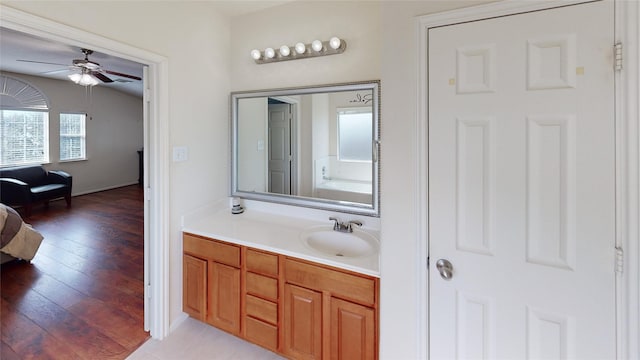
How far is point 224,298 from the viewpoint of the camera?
1.94 metres

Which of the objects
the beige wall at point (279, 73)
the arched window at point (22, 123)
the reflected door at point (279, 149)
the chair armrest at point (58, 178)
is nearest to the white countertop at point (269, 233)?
the beige wall at point (279, 73)

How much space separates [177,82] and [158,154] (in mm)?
531

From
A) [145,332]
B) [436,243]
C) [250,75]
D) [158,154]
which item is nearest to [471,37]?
[436,243]

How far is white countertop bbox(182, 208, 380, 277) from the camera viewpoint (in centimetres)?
155

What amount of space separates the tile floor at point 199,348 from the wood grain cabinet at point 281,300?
13 cm

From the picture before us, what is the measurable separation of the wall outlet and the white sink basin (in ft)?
3.41

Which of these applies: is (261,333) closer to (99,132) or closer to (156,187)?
(156,187)

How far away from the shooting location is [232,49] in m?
2.47

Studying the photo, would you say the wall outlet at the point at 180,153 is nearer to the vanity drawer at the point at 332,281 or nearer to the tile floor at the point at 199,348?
the vanity drawer at the point at 332,281

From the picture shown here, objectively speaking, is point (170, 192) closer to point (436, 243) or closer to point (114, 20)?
point (114, 20)

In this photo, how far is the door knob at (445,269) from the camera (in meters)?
1.22

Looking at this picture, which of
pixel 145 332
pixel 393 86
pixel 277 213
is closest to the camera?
pixel 393 86

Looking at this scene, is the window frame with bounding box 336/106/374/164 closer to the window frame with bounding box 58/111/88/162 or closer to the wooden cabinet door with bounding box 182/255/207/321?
the wooden cabinet door with bounding box 182/255/207/321

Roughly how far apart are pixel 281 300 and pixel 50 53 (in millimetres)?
4743
